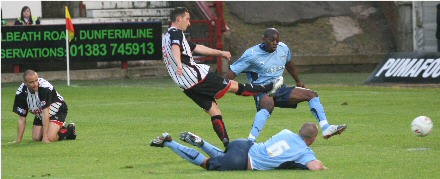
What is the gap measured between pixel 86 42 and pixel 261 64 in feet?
53.6

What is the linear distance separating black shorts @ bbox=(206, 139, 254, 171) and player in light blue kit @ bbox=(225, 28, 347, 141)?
8.40 feet

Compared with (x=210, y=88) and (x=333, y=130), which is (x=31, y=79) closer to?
(x=210, y=88)

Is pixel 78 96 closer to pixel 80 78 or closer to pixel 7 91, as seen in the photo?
pixel 7 91

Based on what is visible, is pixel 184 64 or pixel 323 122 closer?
pixel 184 64

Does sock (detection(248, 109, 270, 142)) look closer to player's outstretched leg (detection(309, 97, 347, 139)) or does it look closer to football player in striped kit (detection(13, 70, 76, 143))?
player's outstretched leg (detection(309, 97, 347, 139))

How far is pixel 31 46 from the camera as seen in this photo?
102ft

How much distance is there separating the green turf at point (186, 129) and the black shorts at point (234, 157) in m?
0.19

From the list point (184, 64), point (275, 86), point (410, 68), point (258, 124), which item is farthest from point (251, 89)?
point (410, 68)

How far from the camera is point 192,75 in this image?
1477 cm

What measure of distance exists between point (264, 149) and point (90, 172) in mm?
1966

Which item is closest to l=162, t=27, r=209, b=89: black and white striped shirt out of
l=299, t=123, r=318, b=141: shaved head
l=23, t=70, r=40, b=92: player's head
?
l=23, t=70, r=40, b=92: player's head

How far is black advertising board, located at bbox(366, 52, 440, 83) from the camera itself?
26.8 m

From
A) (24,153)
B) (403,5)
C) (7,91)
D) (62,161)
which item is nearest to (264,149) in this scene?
(62,161)

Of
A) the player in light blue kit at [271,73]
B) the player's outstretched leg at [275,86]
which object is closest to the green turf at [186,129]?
the player in light blue kit at [271,73]
